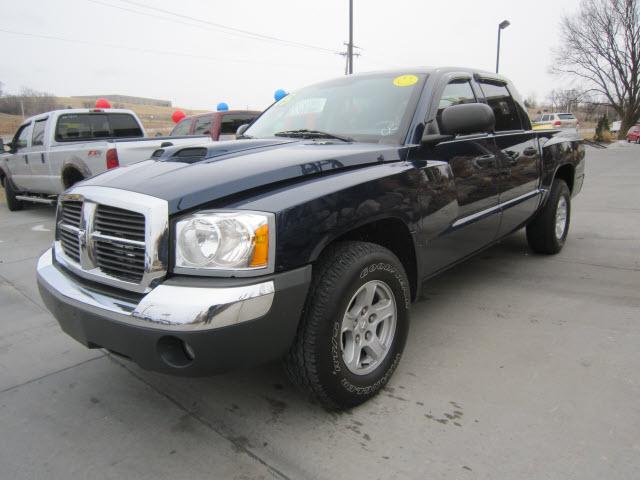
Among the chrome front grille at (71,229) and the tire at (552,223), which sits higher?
the chrome front grille at (71,229)

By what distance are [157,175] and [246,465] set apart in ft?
4.33

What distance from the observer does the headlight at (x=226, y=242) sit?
→ 182cm

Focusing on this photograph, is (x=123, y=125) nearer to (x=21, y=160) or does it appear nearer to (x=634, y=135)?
(x=21, y=160)

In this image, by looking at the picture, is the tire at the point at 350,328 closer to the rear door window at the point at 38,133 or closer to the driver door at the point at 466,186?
the driver door at the point at 466,186

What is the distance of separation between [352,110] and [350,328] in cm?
156

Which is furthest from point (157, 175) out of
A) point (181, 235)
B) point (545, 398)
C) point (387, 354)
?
point (545, 398)

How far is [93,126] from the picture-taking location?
7902mm

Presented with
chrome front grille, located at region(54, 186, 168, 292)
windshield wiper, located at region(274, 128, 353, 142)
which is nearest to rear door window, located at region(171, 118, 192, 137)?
windshield wiper, located at region(274, 128, 353, 142)

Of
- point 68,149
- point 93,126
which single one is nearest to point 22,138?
point 93,126

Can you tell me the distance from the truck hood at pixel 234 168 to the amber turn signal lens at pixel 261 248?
0.24 metres

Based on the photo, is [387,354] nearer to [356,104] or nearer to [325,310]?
[325,310]

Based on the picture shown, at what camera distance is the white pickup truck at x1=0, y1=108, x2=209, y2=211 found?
629cm

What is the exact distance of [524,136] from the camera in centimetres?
393

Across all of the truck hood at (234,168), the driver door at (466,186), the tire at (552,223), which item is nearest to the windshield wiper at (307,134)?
the truck hood at (234,168)
